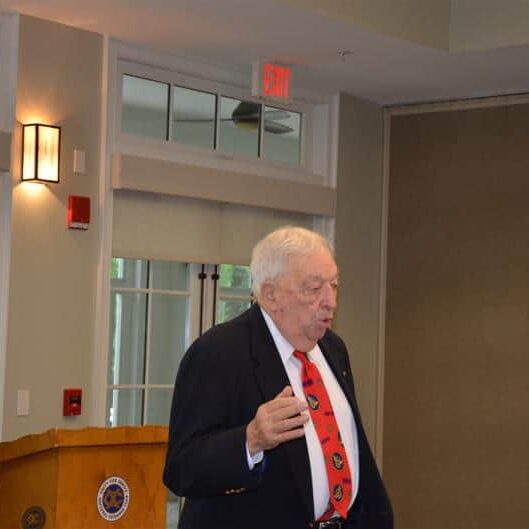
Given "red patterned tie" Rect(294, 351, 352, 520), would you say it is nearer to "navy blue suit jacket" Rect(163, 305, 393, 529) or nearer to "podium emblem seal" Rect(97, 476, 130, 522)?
"navy blue suit jacket" Rect(163, 305, 393, 529)

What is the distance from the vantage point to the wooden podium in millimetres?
3922

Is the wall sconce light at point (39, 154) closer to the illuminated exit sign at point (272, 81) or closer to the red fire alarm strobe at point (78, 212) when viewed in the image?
the red fire alarm strobe at point (78, 212)

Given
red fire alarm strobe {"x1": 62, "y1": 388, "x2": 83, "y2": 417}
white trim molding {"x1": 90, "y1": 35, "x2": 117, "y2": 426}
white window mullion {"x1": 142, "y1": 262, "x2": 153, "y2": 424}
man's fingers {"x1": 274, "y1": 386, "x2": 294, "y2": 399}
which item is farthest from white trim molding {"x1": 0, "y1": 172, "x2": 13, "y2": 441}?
man's fingers {"x1": 274, "y1": 386, "x2": 294, "y2": 399}

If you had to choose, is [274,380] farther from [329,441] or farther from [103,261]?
[103,261]

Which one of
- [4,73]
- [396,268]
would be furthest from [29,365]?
[396,268]

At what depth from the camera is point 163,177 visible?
6.39 metres

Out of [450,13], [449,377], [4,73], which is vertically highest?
[450,13]

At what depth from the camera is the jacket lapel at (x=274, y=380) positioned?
9.12 ft

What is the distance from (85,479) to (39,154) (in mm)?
2199

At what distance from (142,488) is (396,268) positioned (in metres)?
4.00

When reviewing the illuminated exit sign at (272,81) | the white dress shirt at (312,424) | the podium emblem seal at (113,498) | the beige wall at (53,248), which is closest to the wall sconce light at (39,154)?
the beige wall at (53,248)

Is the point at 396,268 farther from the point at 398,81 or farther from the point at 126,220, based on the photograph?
the point at 126,220

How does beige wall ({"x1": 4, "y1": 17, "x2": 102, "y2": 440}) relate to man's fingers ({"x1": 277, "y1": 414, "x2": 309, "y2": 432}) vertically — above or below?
above

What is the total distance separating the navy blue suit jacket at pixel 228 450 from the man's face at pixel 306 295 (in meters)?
0.11
